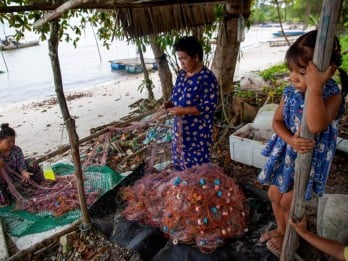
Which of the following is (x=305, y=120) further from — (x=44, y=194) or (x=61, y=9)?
(x=44, y=194)

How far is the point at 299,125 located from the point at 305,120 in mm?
317

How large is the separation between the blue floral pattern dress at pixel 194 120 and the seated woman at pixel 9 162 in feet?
6.47

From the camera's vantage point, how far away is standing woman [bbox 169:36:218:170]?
2537 millimetres

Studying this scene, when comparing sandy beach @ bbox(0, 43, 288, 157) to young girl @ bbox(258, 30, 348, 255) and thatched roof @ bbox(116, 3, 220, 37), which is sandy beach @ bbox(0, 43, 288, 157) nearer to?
thatched roof @ bbox(116, 3, 220, 37)

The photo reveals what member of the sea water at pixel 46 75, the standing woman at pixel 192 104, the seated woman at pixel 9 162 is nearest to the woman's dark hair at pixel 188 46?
the standing woman at pixel 192 104

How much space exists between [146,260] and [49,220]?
4.53 ft

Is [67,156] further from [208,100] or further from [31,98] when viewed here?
[31,98]

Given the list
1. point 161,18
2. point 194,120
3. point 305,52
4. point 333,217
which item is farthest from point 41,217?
point 305,52

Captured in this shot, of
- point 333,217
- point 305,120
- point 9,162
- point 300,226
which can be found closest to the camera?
point 305,120

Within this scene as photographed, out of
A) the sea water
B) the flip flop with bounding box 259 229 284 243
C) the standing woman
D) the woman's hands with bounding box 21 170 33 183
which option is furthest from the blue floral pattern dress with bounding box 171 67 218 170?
the sea water

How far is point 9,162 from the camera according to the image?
354 centimetres

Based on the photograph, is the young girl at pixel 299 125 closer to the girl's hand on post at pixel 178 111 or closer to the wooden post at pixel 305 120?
the wooden post at pixel 305 120

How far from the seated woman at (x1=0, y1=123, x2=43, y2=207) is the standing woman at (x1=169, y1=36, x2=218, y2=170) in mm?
2001

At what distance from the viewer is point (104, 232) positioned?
2.74m
